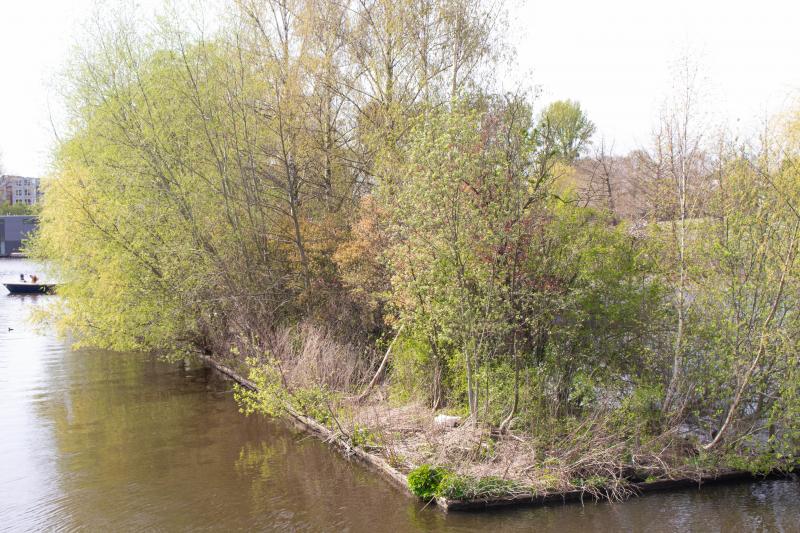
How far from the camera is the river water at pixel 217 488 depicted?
10.3m

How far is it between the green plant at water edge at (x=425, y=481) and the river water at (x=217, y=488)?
0.25 metres

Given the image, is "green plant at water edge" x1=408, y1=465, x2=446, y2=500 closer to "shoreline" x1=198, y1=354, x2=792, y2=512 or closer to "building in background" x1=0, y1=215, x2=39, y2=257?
"shoreline" x1=198, y1=354, x2=792, y2=512

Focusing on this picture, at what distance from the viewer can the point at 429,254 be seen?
12.3 metres

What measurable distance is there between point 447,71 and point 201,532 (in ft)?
45.4

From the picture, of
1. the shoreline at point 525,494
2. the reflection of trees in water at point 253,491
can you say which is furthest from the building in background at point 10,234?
the shoreline at point 525,494

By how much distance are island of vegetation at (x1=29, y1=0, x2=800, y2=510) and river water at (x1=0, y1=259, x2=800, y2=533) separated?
0.54 meters

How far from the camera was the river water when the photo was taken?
10.3 m

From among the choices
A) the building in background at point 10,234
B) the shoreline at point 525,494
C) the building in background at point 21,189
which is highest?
the building in background at point 21,189

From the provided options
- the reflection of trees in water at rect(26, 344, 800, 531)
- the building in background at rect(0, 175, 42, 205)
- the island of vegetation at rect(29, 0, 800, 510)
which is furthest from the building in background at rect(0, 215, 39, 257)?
the reflection of trees in water at rect(26, 344, 800, 531)

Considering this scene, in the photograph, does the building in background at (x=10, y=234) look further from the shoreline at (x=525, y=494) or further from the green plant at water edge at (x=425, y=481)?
the green plant at water edge at (x=425, y=481)

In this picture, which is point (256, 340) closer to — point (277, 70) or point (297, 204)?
point (297, 204)

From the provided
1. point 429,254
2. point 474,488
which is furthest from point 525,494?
point 429,254

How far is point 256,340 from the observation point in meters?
19.0

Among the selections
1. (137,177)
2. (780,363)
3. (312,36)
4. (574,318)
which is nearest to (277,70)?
(312,36)
